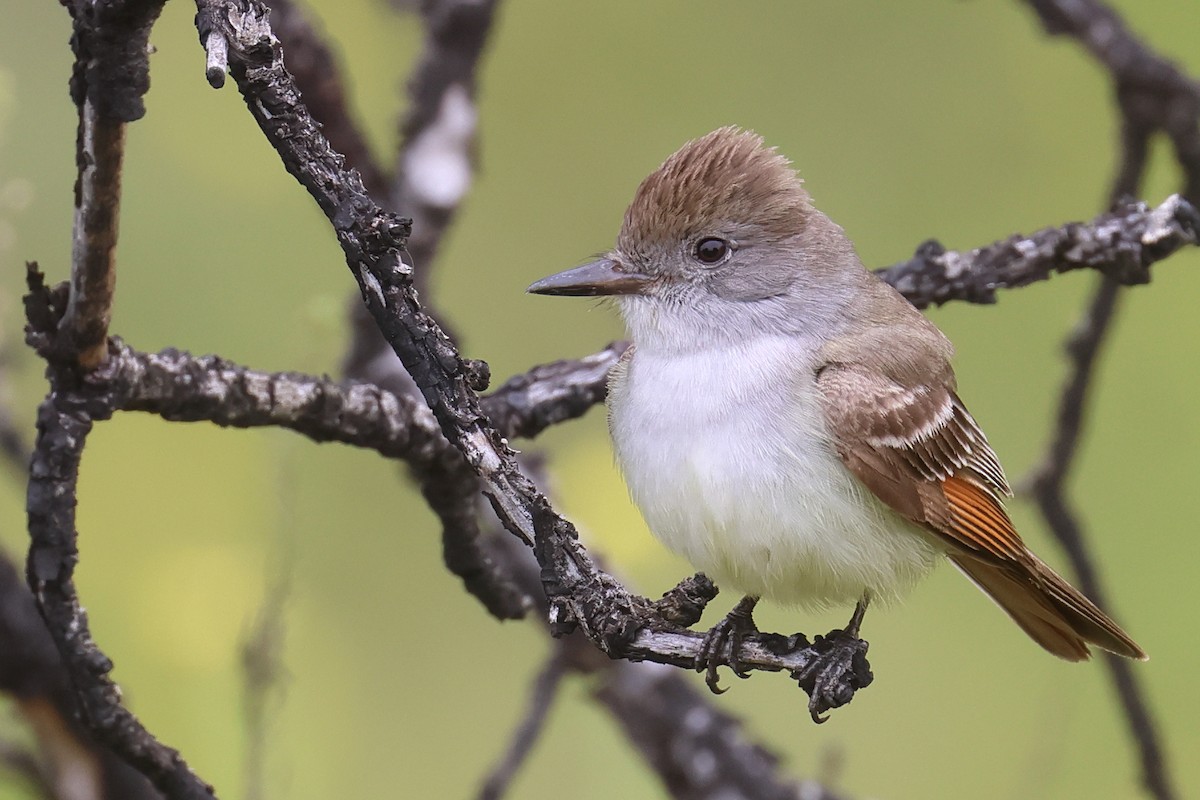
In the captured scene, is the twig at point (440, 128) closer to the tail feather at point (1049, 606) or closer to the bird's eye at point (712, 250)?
the bird's eye at point (712, 250)

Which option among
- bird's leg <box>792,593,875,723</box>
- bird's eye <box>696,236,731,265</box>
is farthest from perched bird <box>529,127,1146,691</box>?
bird's leg <box>792,593,875,723</box>

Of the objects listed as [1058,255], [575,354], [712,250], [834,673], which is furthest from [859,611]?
[575,354]

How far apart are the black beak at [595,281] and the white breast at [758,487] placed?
0.10 meters

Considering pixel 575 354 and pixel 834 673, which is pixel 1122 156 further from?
pixel 834 673

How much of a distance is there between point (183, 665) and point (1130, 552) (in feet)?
4.93

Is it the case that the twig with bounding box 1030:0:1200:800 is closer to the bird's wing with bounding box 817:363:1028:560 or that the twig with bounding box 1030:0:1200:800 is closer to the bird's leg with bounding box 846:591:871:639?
the bird's wing with bounding box 817:363:1028:560

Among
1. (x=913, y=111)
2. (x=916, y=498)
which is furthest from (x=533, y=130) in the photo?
(x=916, y=498)

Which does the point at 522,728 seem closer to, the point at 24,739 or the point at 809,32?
the point at 24,739

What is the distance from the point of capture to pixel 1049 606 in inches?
51.1

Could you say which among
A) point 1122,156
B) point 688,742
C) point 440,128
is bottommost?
point 688,742

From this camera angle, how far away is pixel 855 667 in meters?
0.96

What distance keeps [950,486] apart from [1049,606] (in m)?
0.17

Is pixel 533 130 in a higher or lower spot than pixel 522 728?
higher

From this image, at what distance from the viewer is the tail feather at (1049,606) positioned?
1271 millimetres
